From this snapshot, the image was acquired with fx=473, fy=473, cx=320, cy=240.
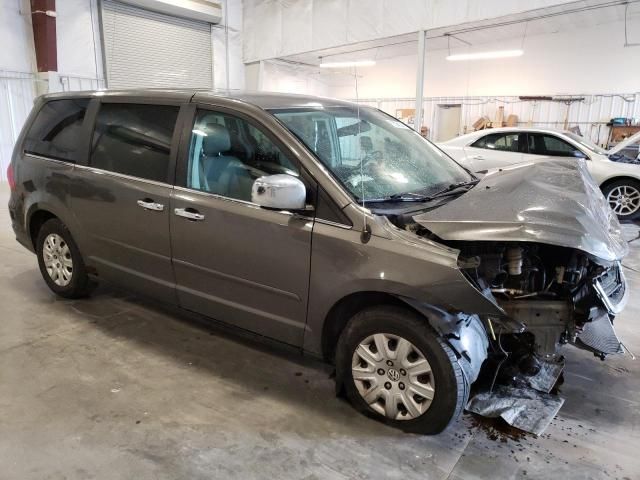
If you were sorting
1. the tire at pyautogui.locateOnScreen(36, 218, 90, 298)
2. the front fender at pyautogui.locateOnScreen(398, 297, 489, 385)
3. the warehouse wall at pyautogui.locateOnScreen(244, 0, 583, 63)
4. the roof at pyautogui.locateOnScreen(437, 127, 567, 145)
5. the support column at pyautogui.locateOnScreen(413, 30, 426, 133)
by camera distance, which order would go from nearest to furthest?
the front fender at pyautogui.locateOnScreen(398, 297, 489, 385)
the tire at pyautogui.locateOnScreen(36, 218, 90, 298)
the roof at pyautogui.locateOnScreen(437, 127, 567, 145)
the warehouse wall at pyautogui.locateOnScreen(244, 0, 583, 63)
the support column at pyautogui.locateOnScreen(413, 30, 426, 133)

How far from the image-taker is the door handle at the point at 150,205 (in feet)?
9.22

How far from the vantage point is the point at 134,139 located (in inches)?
119

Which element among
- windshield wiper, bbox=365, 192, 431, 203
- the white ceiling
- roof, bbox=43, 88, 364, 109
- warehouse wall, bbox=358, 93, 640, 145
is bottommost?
windshield wiper, bbox=365, 192, 431, 203

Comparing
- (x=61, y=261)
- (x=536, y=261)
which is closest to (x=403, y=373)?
(x=536, y=261)

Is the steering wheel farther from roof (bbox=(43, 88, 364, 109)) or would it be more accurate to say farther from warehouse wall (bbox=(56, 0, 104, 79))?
warehouse wall (bbox=(56, 0, 104, 79))

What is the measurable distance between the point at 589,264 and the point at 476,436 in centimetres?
96

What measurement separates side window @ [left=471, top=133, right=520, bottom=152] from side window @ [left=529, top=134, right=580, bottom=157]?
0.26 m

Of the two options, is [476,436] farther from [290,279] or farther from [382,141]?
[382,141]

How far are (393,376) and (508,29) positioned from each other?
12837mm

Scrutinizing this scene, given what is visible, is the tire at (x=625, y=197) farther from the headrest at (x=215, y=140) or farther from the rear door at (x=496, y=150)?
the headrest at (x=215, y=140)

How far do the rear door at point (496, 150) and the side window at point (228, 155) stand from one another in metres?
6.14

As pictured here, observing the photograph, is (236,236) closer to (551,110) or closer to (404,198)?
(404,198)

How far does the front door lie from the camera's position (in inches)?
94.3

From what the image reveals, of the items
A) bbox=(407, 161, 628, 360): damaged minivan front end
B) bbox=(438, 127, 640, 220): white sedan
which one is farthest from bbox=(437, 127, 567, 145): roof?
bbox=(407, 161, 628, 360): damaged minivan front end
